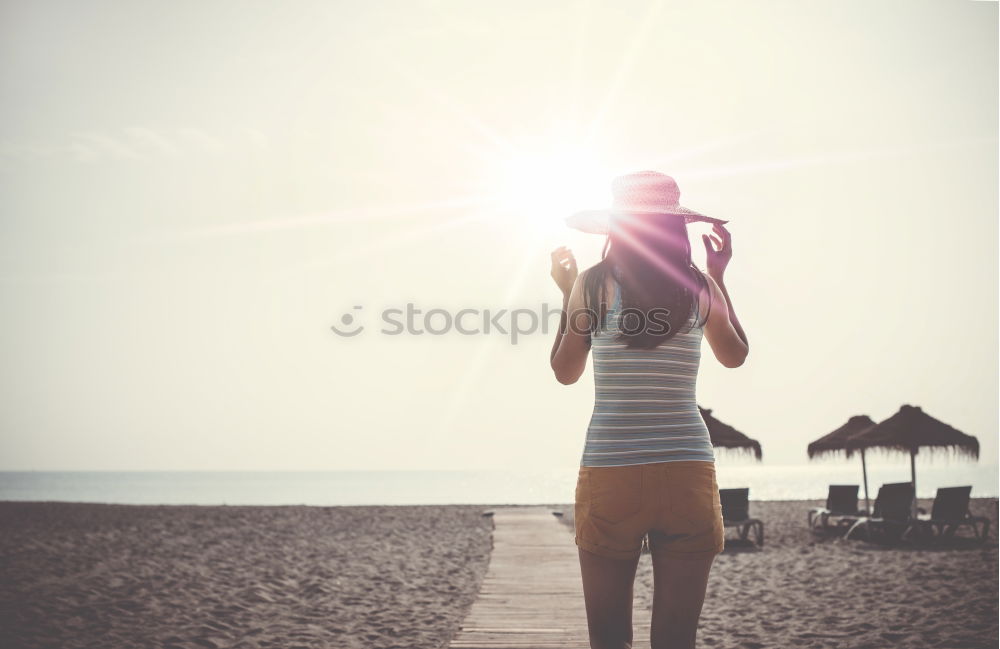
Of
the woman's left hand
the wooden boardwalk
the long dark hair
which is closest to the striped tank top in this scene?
the long dark hair

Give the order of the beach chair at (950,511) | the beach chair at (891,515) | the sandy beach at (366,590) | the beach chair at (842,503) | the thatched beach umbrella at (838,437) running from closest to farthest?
the sandy beach at (366,590) → the beach chair at (950,511) → the beach chair at (891,515) → the beach chair at (842,503) → the thatched beach umbrella at (838,437)

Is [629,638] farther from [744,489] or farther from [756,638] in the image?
[744,489]

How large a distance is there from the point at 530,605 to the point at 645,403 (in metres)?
4.89

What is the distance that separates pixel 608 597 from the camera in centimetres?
193

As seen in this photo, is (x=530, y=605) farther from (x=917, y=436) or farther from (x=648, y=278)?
(x=917, y=436)

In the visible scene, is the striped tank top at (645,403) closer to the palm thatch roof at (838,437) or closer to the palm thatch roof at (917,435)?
the palm thatch roof at (917,435)

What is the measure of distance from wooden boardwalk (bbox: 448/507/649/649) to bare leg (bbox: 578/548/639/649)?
297cm

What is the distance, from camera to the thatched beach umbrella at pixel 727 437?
13.2 metres

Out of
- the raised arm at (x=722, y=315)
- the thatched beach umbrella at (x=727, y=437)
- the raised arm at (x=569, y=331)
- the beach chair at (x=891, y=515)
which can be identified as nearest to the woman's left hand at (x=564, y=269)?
the raised arm at (x=569, y=331)

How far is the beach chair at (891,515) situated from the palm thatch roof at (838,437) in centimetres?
244

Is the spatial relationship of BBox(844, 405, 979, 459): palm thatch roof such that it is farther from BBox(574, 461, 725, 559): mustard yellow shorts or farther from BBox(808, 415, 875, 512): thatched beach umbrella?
BBox(574, 461, 725, 559): mustard yellow shorts

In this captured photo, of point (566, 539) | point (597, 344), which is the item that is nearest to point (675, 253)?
point (597, 344)

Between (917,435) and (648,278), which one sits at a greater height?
(648,278)

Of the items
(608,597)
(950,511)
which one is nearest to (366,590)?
(608,597)
